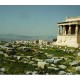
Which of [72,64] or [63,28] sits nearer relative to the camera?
[72,64]

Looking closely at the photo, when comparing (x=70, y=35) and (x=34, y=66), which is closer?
(x=34, y=66)

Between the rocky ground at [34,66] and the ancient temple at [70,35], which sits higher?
the ancient temple at [70,35]

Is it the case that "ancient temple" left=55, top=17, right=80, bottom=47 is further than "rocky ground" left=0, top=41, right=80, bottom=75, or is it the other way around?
"ancient temple" left=55, top=17, right=80, bottom=47

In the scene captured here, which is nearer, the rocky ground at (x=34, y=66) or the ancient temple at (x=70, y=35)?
the rocky ground at (x=34, y=66)

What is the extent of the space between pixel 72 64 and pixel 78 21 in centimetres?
1779

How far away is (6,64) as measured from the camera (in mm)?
14273

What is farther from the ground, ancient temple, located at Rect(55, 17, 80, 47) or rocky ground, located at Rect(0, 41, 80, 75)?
ancient temple, located at Rect(55, 17, 80, 47)
